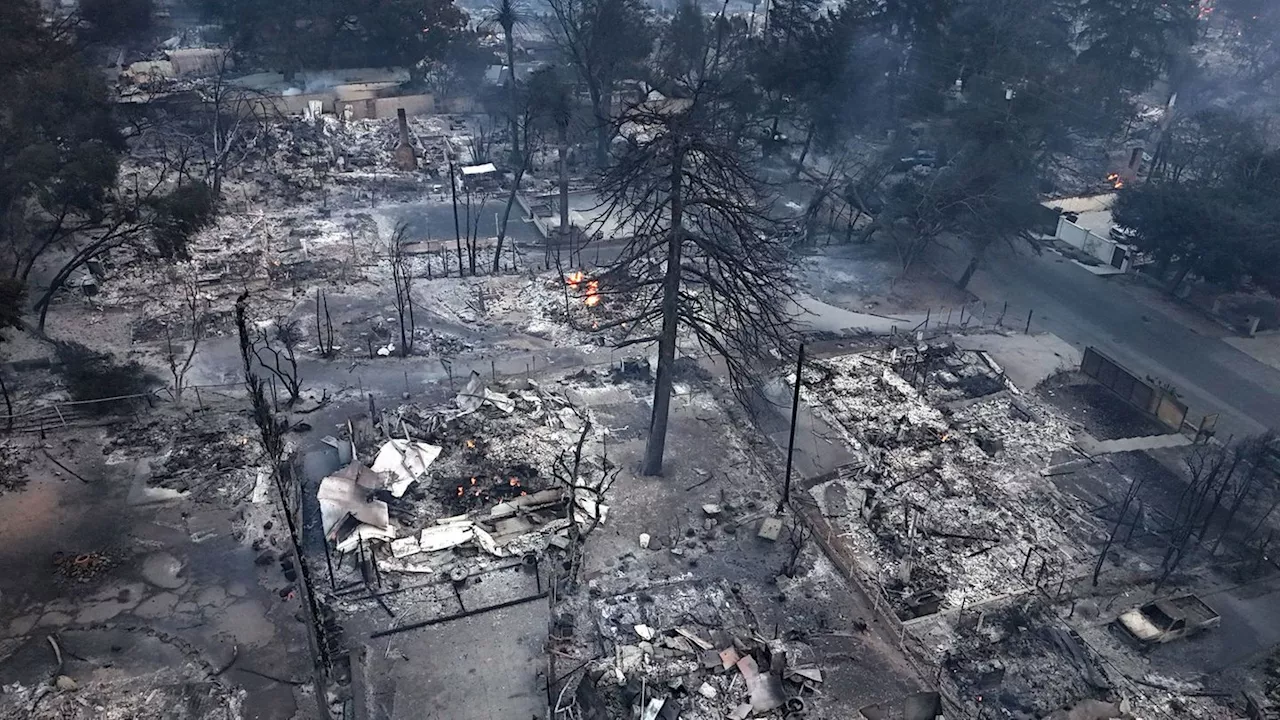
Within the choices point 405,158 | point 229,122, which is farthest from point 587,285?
point 229,122

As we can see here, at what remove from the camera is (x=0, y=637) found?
16922 mm

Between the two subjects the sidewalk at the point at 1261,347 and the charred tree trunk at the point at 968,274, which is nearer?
the sidewalk at the point at 1261,347

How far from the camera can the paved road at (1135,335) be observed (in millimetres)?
27828

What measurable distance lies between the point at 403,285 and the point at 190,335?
7566mm

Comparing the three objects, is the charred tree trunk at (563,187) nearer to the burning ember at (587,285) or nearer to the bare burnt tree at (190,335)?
the burning ember at (587,285)

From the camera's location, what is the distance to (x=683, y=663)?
1680cm

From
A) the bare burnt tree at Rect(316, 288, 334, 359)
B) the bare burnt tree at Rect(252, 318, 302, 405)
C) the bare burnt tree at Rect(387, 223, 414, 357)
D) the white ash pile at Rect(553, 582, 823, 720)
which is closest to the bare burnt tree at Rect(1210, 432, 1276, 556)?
the white ash pile at Rect(553, 582, 823, 720)

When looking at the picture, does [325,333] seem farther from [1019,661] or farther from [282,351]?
[1019,661]

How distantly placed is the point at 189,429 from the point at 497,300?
11756mm

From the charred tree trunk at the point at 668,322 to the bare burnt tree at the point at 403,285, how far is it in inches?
380

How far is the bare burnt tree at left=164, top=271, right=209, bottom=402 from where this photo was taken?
25025 millimetres

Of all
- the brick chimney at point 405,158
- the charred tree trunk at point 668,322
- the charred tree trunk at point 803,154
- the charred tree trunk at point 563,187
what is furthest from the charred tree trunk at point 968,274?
the brick chimney at point 405,158

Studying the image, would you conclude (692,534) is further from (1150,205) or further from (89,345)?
(1150,205)

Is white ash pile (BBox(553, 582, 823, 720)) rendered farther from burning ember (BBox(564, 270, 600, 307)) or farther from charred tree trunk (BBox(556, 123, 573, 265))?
charred tree trunk (BBox(556, 123, 573, 265))
